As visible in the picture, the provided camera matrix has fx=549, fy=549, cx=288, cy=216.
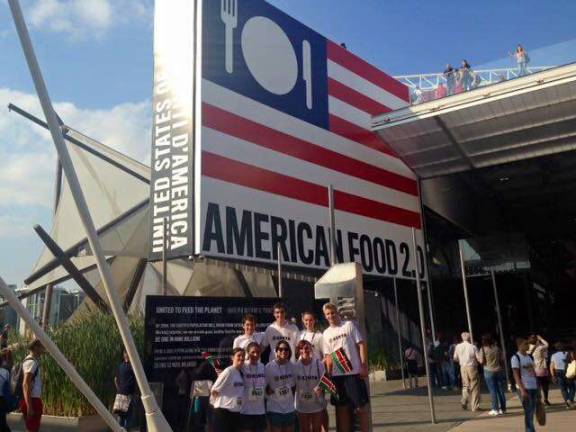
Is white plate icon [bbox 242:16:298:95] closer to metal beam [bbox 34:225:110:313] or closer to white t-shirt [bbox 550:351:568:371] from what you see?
metal beam [bbox 34:225:110:313]

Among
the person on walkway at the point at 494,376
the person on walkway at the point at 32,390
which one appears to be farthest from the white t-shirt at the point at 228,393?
the person on walkway at the point at 494,376

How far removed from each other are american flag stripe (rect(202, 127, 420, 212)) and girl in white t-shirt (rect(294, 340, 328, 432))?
23.3 ft

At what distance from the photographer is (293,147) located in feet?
48.4

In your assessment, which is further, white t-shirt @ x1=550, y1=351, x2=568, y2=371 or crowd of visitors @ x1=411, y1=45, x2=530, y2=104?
crowd of visitors @ x1=411, y1=45, x2=530, y2=104

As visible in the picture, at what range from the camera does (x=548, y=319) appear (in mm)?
28766

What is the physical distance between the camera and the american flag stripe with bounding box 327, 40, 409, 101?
56.4 ft

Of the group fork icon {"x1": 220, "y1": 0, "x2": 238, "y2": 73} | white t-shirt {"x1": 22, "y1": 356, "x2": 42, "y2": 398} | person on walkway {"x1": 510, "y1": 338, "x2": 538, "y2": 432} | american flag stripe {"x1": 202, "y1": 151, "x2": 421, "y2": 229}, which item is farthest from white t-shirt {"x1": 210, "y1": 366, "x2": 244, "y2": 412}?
fork icon {"x1": 220, "y1": 0, "x2": 238, "y2": 73}

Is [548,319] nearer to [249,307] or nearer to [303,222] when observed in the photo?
[303,222]

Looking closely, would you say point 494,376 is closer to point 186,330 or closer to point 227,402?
point 186,330

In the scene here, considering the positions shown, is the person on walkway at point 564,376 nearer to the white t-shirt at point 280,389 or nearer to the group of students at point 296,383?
the group of students at point 296,383

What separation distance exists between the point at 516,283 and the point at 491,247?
7.04 feet

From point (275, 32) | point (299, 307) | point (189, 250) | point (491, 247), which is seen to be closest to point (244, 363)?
point (189, 250)

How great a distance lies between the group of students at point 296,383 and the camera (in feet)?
18.9

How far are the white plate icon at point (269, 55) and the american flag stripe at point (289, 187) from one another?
248 centimetres
